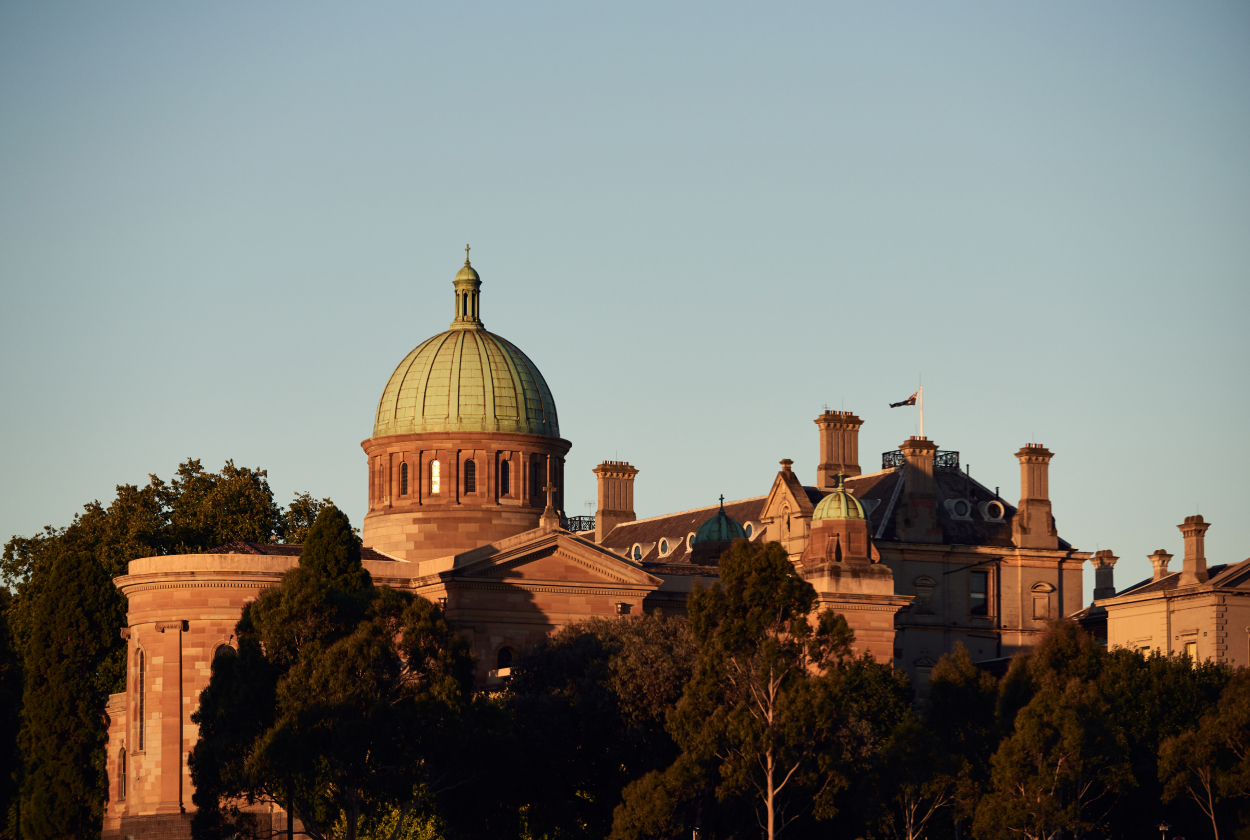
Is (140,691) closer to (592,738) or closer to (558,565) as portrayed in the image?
(558,565)

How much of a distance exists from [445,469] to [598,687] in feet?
93.1

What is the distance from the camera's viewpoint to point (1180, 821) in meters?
76.2

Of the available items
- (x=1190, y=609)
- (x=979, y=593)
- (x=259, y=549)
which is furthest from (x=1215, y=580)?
(x=259, y=549)

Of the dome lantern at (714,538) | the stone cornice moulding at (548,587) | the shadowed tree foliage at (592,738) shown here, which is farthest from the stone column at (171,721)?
the dome lantern at (714,538)

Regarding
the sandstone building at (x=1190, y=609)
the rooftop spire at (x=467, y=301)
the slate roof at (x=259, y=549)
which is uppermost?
the rooftop spire at (x=467, y=301)

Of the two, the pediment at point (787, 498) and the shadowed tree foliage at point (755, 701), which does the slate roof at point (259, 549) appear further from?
the shadowed tree foliage at point (755, 701)

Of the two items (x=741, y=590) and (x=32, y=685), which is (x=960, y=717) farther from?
(x=32, y=685)

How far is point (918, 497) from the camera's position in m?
109

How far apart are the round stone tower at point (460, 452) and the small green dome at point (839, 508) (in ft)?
40.4

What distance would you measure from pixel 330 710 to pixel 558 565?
24.4 meters

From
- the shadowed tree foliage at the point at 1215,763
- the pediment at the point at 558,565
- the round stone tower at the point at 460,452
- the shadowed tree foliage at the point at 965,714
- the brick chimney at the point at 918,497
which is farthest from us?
the brick chimney at the point at 918,497

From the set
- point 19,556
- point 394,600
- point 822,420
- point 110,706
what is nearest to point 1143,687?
point 394,600

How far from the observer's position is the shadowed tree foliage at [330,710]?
214 ft

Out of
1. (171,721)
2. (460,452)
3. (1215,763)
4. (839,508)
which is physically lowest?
(1215,763)
